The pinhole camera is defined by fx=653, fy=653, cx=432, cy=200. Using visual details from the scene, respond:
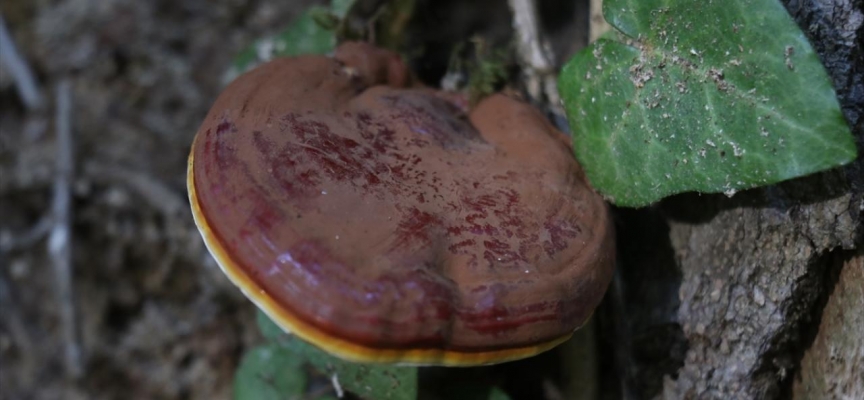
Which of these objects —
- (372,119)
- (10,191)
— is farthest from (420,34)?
(10,191)

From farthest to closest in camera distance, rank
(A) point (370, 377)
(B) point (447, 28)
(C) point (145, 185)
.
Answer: (C) point (145, 185)
(B) point (447, 28)
(A) point (370, 377)

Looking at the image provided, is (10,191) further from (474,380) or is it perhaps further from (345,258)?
(345,258)

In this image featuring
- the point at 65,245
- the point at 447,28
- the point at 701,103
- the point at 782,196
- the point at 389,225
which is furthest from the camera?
the point at 65,245

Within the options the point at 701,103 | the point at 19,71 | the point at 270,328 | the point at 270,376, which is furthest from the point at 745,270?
the point at 19,71

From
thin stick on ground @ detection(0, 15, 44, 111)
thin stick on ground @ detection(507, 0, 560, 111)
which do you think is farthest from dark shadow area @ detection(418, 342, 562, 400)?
thin stick on ground @ detection(0, 15, 44, 111)

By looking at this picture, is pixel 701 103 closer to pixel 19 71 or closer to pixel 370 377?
pixel 370 377

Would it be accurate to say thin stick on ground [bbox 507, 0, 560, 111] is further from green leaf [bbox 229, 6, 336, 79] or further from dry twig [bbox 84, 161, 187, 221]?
dry twig [bbox 84, 161, 187, 221]
